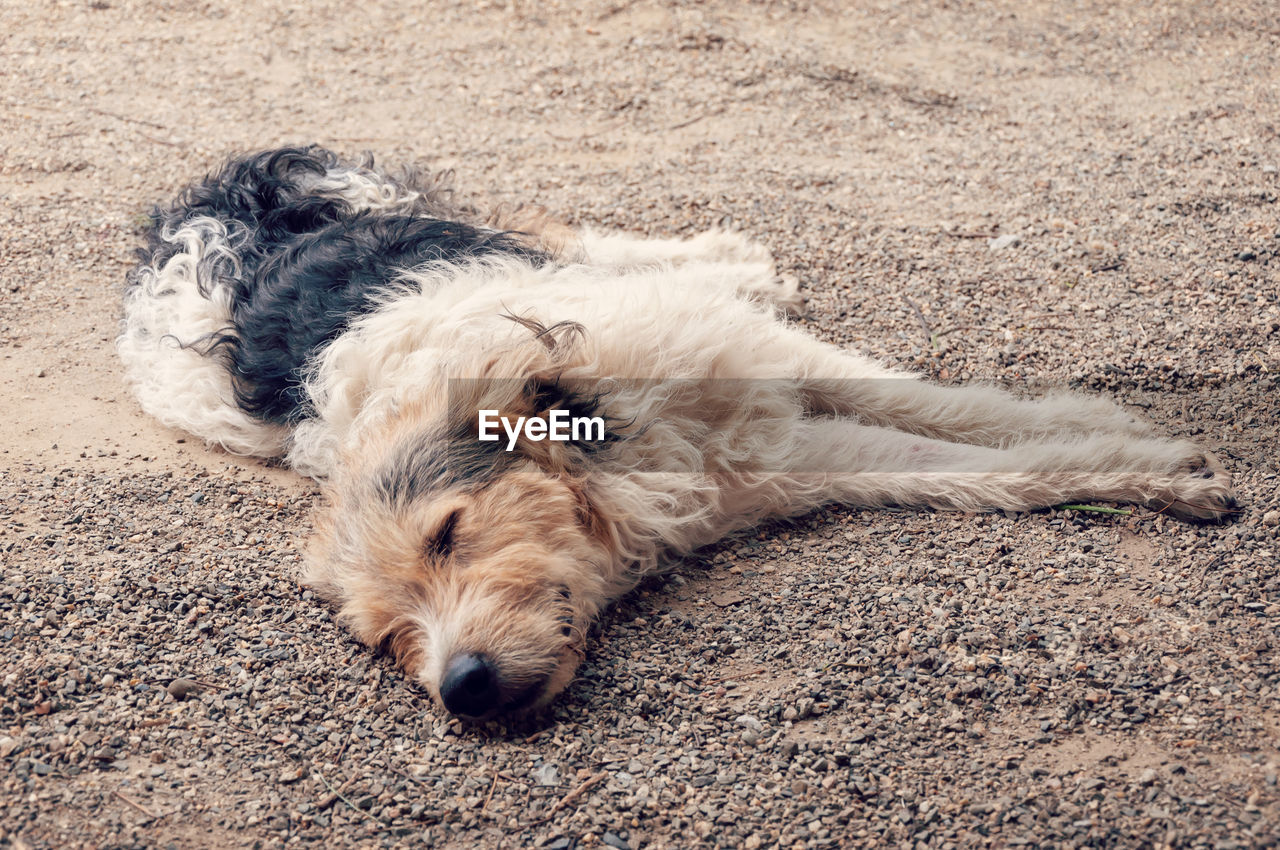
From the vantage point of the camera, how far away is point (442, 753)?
2666 mm

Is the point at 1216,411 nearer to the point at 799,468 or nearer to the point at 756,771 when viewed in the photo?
the point at 799,468

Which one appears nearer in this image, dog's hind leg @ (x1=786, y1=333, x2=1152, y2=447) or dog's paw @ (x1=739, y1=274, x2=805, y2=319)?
dog's hind leg @ (x1=786, y1=333, x2=1152, y2=447)

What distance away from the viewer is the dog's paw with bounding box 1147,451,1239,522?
3.15m

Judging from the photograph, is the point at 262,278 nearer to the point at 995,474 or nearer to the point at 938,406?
the point at 938,406

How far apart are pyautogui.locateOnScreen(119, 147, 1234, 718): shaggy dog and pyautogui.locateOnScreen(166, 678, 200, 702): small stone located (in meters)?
0.46

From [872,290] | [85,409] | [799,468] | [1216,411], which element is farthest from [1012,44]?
[85,409]

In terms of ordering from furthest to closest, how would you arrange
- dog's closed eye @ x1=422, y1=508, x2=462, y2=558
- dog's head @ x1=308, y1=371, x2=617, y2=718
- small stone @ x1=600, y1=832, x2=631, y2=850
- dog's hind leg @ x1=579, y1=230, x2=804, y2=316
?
dog's hind leg @ x1=579, y1=230, x2=804, y2=316 < dog's closed eye @ x1=422, y1=508, x2=462, y2=558 < dog's head @ x1=308, y1=371, x2=617, y2=718 < small stone @ x1=600, y1=832, x2=631, y2=850

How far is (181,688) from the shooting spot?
111 inches

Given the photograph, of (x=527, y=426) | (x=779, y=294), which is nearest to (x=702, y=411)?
(x=527, y=426)

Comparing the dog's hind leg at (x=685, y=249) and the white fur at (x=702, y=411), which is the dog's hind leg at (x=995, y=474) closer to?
the white fur at (x=702, y=411)

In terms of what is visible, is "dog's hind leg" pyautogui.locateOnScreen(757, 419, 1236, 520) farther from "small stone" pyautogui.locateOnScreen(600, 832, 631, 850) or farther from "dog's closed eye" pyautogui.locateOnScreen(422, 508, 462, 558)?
"small stone" pyautogui.locateOnScreen(600, 832, 631, 850)

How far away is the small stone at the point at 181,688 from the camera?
9.23 ft

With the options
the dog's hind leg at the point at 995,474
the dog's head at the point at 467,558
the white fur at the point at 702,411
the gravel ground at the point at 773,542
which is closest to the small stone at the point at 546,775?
the gravel ground at the point at 773,542

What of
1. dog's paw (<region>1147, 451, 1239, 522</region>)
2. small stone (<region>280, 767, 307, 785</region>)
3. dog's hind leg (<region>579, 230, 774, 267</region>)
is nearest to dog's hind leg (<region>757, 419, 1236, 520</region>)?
dog's paw (<region>1147, 451, 1239, 522</region>)
